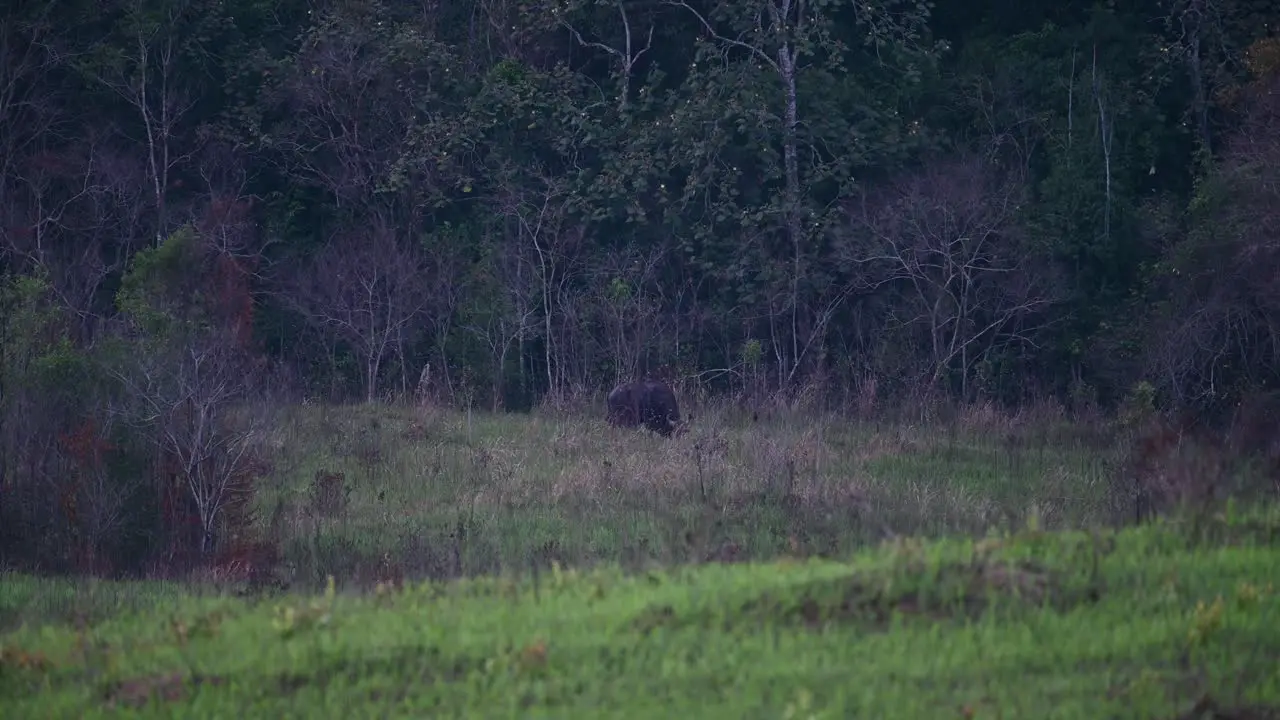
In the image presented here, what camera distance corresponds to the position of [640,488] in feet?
47.1

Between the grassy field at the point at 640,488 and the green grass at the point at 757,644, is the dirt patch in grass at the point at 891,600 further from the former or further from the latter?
the grassy field at the point at 640,488

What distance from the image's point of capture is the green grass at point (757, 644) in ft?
18.6

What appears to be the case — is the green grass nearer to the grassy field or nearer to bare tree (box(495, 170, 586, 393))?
the grassy field

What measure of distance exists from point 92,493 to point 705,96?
1536cm

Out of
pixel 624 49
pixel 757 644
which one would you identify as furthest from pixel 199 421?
pixel 624 49

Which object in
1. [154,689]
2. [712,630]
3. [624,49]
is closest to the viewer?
[154,689]

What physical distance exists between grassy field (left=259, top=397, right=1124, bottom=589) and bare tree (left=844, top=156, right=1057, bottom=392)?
4.65m

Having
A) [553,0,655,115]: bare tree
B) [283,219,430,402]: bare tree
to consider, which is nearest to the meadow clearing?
[283,219,430,402]: bare tree

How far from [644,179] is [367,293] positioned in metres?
5.68

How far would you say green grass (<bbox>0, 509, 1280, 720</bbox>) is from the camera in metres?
5.67

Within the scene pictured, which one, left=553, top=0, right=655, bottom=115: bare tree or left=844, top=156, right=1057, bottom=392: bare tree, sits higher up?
left=553, top=0, right=655, bottom=115: bare tree


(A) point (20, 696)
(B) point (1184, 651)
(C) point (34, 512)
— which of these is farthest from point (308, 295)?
(B) point (1184, 651)

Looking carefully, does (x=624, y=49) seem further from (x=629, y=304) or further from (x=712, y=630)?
(x=712, y=630)

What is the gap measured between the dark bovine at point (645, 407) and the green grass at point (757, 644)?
442 inches
